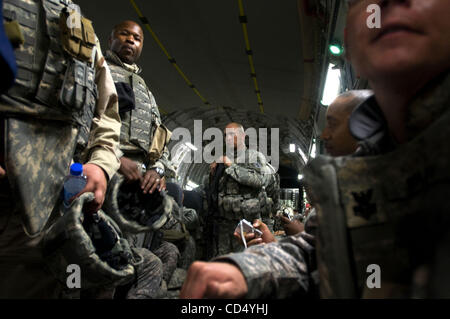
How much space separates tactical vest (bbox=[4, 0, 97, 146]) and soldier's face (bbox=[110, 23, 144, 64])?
1.48 m

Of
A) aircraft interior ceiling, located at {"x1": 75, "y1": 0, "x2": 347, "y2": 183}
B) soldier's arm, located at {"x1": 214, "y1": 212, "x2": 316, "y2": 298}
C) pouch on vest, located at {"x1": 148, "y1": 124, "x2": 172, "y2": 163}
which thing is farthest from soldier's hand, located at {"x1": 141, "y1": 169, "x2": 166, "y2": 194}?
aircraft interior ceiling, located at {"x1": 75, "y1": 0, "x2": 347, "y2": 183}

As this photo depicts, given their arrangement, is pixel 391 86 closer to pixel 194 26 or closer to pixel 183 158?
pixel 194 26

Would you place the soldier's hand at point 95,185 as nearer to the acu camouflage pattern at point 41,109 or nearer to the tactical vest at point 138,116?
the acu camouflage pattern at point 41,109

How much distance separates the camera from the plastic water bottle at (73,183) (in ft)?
4.00

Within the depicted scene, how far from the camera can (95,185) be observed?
1.31 metres

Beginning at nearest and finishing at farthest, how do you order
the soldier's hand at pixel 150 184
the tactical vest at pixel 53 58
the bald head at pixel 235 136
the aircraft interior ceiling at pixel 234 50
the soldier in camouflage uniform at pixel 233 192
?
the tactical vest at pixel 53 58 < the soldier's hand at pixel 150 184 < the aircraft interior ceiling at pixel 234 50 < the soldier in camouflage uniform at pixel 233 192 < the bald head at pixel 235 136

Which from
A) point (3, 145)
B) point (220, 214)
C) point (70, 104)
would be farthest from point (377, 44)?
point (220, 214)

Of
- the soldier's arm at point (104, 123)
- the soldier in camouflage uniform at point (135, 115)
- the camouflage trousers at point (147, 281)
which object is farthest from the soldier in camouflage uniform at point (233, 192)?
the soldier's arm at point (104, 123)

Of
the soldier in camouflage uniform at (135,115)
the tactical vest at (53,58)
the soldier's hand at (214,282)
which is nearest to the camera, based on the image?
the soldier's hand at (214,282)

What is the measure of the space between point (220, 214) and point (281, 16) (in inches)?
138

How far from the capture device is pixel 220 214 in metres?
4.56

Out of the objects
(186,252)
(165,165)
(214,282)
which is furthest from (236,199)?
(214,282)

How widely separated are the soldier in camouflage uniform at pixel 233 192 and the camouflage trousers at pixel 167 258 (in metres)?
1.23

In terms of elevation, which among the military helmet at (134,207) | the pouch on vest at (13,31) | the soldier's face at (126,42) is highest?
the soldier's face at (126,42)
